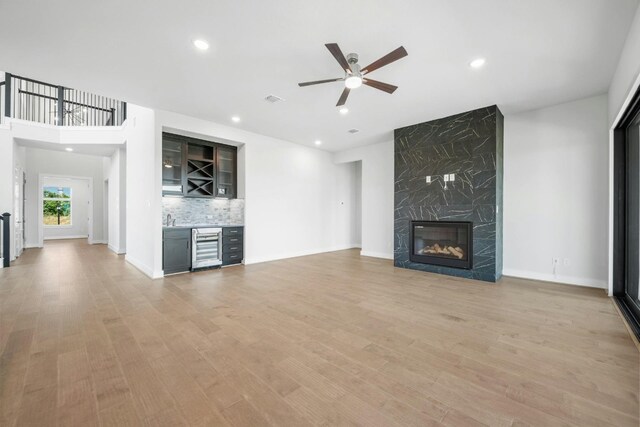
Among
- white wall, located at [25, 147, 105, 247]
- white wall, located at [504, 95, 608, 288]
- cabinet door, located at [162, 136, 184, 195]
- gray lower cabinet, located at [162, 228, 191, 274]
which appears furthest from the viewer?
white wall, located at [25, 147, 105, 247]

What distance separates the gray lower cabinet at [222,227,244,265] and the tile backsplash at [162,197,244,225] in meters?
0.33

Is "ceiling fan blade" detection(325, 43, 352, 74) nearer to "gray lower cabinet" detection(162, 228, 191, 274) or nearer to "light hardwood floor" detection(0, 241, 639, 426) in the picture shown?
"light hardwood floor" detection(0, 241, 639, 426)

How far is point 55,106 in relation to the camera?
7766 millimetres

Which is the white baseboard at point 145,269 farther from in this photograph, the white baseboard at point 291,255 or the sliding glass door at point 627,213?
the sliding glass door at point 627,213

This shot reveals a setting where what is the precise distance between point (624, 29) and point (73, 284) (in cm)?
751

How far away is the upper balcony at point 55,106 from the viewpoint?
610 centimetres

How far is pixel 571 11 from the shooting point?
7.50 feet

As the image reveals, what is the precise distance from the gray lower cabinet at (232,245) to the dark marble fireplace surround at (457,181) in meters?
3.32

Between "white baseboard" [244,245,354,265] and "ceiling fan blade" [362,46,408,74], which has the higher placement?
"ceiling fan blade" [362,46,408,74]

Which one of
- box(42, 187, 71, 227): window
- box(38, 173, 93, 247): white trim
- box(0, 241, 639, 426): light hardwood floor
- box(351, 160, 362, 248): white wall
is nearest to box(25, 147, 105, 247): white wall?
box(38, 173, 93, 247): white trim

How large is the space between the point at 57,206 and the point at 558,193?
1596cm

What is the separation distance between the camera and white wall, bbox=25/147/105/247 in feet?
28.0

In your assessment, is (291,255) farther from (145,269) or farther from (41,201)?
(41,201)

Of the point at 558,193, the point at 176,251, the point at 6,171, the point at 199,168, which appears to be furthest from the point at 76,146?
the point at 558,193
